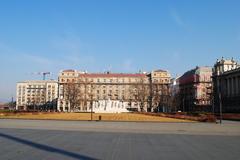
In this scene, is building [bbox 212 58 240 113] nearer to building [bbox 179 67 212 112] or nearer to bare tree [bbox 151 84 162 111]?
building [bbox 179 67 212 112]

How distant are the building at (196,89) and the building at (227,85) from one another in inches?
363

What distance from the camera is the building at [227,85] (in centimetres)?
11625

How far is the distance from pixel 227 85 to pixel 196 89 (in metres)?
28.5

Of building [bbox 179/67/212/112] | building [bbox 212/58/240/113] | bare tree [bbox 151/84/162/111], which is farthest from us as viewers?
building [bbox 179/67/212/112]

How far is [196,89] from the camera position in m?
156

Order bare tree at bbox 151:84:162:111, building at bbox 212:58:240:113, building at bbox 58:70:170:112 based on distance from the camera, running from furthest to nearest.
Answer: building at bbox 58:70:170:112 → bare tree at bbox 151:84:162:111 → building at bbox 212:58:240:113

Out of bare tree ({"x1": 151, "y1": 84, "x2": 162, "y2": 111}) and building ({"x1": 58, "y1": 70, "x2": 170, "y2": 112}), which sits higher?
building ({"x1": 58, "y1": 70, "x2": 170, "y2": 112})

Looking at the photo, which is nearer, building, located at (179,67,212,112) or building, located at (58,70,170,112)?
building, located at (179,67,212,112)

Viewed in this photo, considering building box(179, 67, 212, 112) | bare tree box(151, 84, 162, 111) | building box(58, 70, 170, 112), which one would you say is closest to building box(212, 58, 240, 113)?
building box(179, 67, 212, 112)

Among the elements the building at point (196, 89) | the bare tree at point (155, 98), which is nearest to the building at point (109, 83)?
the building at point (196, 89)

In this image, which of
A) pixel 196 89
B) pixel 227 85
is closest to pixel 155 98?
pixel 196 89

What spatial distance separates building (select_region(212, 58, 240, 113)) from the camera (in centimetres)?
11625

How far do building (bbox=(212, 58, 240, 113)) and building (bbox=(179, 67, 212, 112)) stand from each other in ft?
30.2

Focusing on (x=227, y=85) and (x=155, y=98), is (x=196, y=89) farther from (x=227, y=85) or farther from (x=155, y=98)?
(x=227, y=85)
